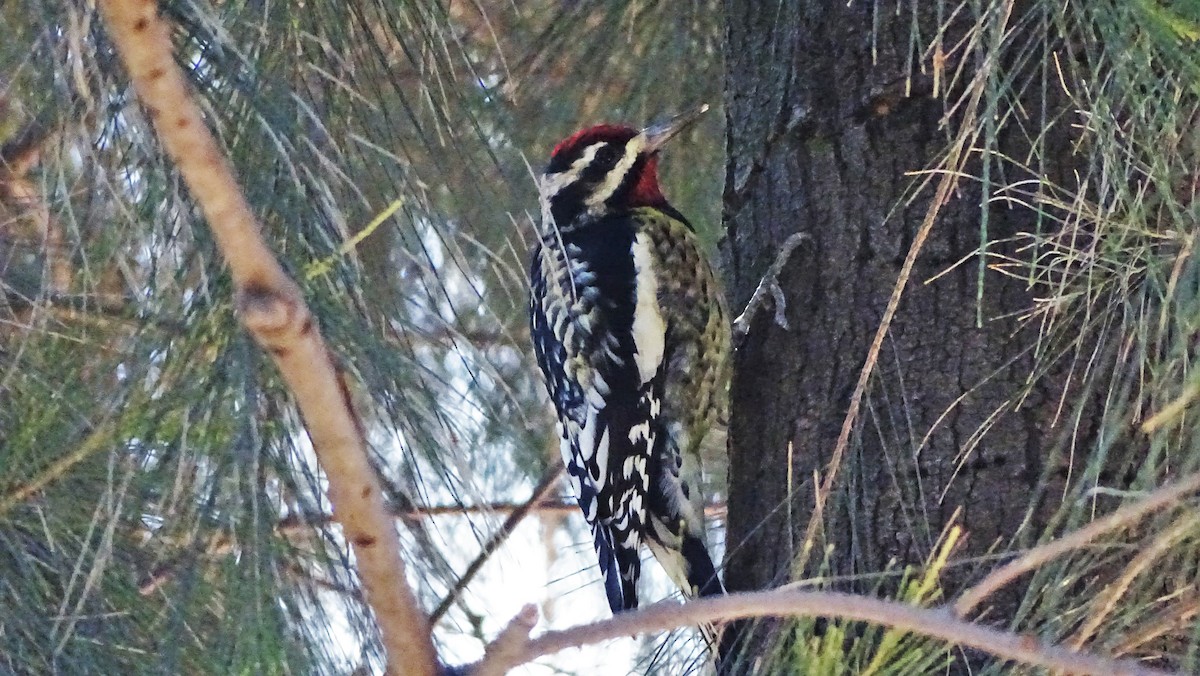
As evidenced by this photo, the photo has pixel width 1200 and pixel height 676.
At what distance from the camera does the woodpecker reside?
2088mm

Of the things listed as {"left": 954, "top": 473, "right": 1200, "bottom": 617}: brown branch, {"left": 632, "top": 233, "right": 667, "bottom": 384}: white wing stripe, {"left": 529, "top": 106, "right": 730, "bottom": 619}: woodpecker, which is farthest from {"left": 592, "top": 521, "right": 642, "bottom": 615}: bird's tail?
{"left": 954, "top": 473, "right": 1200, "bottom": 617}: brown branch

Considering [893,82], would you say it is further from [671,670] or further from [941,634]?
[941,634]

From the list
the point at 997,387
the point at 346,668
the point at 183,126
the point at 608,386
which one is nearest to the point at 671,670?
the point at 346,668

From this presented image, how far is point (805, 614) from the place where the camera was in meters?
1.04

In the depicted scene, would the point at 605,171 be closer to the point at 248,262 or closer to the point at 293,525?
the point at 293,525

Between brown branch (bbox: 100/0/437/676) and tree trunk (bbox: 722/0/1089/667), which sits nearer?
brown branch (bbox: 100/0/437/676)

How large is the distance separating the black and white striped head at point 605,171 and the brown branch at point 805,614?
1.11 metres

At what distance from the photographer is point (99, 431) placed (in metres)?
1.38

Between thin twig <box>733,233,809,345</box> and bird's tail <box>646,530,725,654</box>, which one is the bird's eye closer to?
thin twig <box>733,233,809,345</box>

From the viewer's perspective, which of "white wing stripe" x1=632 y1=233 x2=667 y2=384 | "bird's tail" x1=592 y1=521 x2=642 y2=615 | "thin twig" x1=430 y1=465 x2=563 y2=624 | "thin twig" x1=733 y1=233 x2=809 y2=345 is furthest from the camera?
"white wing stripe" x1=632 y1=233 x2=667 y2=384

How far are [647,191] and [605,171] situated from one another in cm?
10

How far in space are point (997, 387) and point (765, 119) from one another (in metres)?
0.53

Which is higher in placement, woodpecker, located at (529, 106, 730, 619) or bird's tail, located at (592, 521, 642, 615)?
woodpecker, located at (529, 106, 730, 619)

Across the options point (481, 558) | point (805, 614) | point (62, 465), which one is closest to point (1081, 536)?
point (805, 614)
